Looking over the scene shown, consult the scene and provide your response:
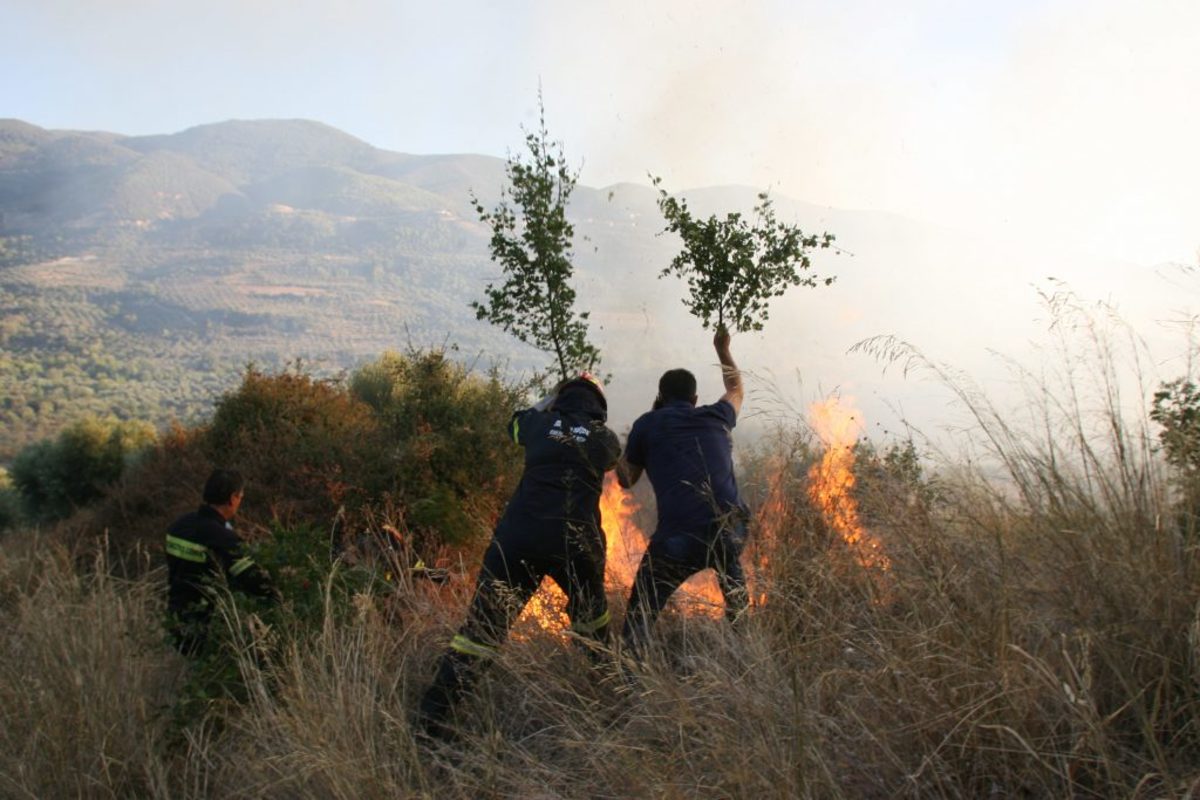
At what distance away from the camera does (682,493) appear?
4.93 m

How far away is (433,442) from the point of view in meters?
10.9

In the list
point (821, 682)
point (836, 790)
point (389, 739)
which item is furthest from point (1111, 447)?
point (389, 739)

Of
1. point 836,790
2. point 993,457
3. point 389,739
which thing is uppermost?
point 993,457

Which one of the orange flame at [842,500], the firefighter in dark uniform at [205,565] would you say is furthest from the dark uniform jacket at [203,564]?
the orange flame at [842,500]

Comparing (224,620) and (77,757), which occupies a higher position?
(224,620)

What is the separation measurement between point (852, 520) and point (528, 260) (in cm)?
562

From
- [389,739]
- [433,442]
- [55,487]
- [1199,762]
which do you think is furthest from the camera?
[55,487]

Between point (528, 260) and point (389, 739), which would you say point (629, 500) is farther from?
point (389, 739)

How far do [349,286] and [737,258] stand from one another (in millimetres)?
123978

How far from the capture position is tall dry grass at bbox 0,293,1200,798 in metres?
2.60

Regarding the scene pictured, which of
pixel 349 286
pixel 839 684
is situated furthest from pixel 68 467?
pixel 349 286

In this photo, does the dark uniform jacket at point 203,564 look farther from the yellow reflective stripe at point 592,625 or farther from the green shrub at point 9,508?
the green shrub at point 9,508

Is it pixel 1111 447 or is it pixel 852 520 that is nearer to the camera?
pixel 1111 447

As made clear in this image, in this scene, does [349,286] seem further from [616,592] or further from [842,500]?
[842,500]
